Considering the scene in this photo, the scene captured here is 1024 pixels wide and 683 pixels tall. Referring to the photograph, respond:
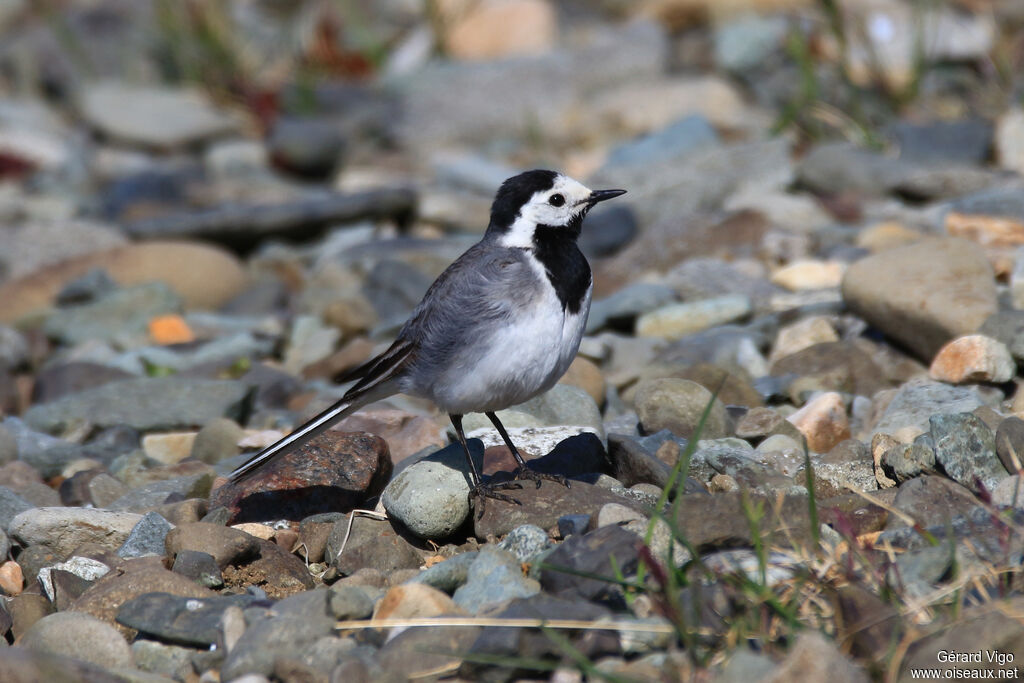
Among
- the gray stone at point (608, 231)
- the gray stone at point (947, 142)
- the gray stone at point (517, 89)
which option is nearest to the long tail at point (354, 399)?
the gray stone at point (608, 231)

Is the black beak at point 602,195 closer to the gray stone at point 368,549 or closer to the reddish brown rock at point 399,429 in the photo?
the reddish brown rock at point 399,429

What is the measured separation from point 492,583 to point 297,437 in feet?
4.49

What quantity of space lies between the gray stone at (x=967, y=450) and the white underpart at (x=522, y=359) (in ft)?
4.89

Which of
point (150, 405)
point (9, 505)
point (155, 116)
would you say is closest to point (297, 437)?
point (9, 505)

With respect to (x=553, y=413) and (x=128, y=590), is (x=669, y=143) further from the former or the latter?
(x=128, y=590)

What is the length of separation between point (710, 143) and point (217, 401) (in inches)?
229

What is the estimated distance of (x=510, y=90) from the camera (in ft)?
43.7

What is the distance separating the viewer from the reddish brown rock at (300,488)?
4.91m

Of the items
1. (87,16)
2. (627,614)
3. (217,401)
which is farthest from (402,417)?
(87,16)

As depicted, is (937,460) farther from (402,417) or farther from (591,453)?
(402,417)

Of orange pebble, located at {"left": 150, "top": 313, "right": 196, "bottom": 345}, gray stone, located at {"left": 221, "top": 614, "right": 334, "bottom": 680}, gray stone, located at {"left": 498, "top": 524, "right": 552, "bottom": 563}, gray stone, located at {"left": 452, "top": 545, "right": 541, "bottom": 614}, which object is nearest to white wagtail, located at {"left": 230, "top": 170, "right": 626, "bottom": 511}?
gray stone, located at {"left": 498, "top": 524, "right": 552, "bottom": 563}

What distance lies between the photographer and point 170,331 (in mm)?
8555

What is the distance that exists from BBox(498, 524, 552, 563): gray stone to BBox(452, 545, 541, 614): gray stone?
0.38 feet

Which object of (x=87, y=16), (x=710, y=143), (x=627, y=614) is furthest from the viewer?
(x=87, y=16)
